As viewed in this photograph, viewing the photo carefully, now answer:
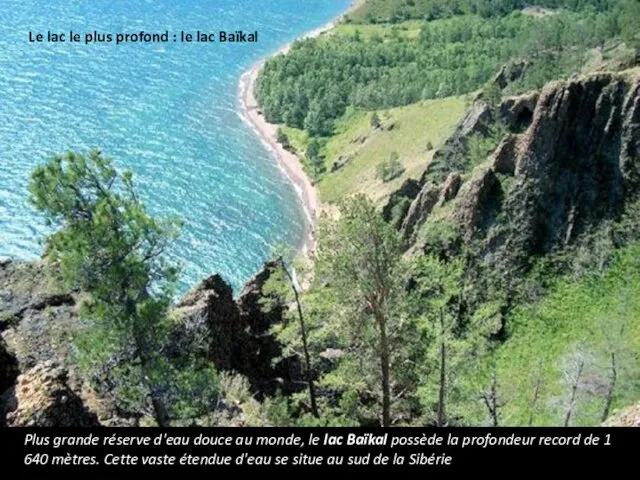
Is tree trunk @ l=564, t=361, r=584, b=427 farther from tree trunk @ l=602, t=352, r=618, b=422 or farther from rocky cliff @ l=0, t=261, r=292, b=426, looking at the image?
rocky cliff @ l=0, t=261, r=292, b=426

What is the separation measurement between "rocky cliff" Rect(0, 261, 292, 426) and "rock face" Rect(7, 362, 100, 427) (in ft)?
0.15

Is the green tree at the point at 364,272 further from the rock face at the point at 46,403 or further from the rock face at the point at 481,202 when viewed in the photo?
the rock face at the point at 481,202

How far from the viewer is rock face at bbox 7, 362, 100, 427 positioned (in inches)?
1400

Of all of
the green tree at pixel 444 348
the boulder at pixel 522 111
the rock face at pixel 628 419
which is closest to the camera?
the rock face at pixel 628 419

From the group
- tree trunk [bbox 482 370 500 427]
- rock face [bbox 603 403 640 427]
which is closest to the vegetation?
tree trunk [bbox 482 370 500 427]

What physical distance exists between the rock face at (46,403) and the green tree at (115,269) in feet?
6.61

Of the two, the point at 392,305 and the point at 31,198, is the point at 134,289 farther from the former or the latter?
the point at 392,305

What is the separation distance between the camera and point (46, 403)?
36.2 metres

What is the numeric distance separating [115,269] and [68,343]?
1132cm

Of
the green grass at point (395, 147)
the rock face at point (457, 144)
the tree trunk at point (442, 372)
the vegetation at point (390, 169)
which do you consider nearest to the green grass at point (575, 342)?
the tree trunk at point (442, 372)

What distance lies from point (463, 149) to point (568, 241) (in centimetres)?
4793

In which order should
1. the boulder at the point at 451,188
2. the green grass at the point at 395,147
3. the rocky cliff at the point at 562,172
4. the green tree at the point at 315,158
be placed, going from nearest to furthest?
the rocky cliff at the point at 562,172
the boulder at the point at 451,188
the green grass at the point at 395,147
the green tree at the point at 315,158

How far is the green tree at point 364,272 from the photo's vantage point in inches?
1636
